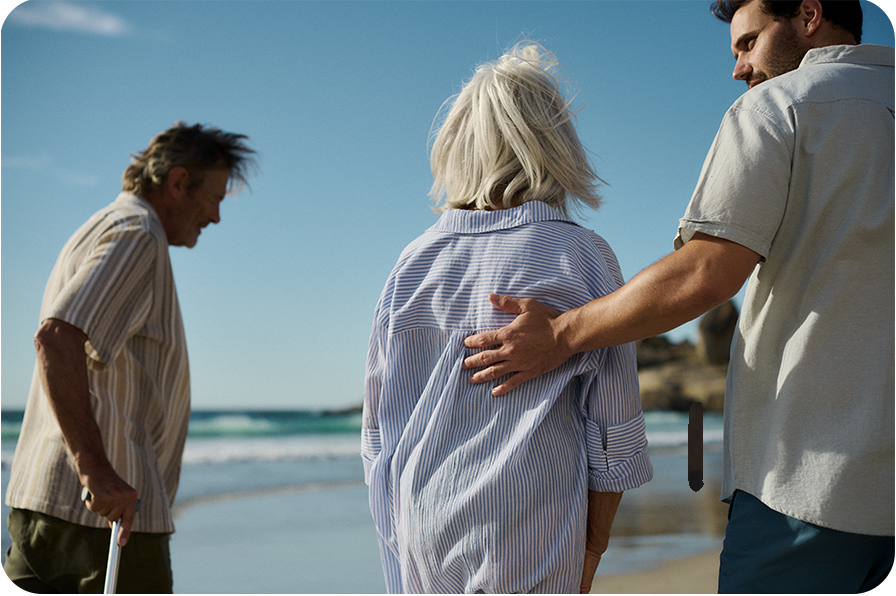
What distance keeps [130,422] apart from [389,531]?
3.17 ft

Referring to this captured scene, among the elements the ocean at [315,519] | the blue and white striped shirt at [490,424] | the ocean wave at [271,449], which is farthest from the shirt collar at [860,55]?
the ocean wave at [271,449]

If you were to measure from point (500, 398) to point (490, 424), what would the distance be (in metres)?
0.05

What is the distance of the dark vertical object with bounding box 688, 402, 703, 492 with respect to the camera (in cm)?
142

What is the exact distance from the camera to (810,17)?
1.51 metres

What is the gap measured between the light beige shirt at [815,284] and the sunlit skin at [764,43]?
0.71ft

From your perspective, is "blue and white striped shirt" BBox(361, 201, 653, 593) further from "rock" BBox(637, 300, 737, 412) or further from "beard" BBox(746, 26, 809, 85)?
"rock" BBox(637, 300, 737, 412)

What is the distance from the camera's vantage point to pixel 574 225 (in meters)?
1.45

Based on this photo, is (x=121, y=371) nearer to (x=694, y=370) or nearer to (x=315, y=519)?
(x=315, y=519)

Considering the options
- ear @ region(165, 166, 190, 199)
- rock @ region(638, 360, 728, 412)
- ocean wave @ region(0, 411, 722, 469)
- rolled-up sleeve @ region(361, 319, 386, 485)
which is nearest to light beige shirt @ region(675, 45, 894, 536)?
rolled-up sleeve @ region(361, 319, 386, 485)

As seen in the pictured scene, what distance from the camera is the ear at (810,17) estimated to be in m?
1.50

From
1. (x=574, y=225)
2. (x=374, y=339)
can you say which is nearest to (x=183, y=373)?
(x=374, y=339)

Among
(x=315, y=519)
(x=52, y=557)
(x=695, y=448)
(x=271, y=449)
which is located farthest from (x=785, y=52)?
(x=271, y=449)

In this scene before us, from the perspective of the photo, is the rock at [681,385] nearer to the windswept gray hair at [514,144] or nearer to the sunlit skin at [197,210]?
the sunlit skin at [197,210]

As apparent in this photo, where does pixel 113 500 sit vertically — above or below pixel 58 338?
below
